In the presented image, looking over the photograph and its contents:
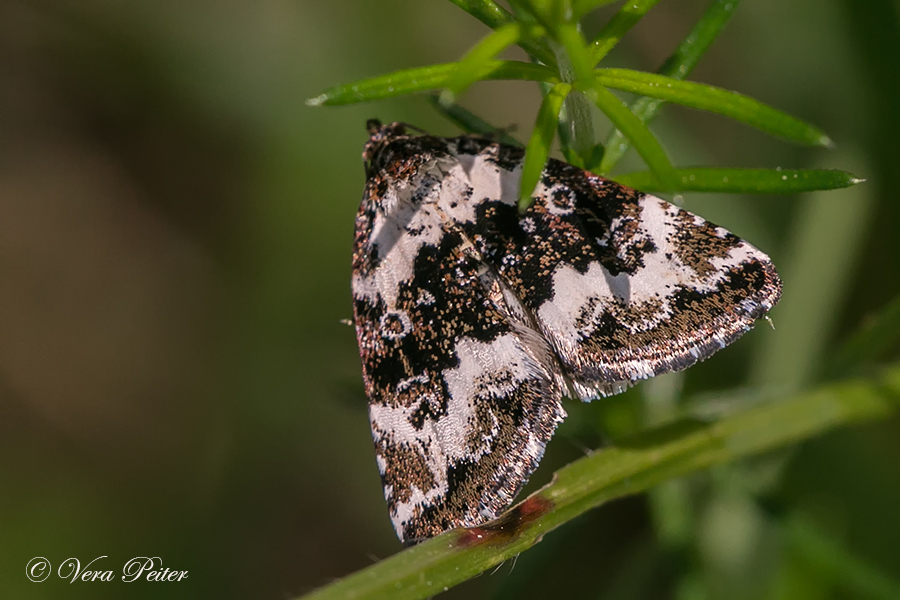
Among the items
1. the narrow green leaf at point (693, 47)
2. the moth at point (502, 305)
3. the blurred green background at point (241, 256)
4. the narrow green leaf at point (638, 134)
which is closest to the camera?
the narrow green leaf at point (638, 134)

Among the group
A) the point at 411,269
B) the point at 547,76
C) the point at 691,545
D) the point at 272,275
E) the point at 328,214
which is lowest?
the point at 691,545

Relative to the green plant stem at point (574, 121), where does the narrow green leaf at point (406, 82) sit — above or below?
above

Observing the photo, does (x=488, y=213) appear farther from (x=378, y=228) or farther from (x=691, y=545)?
(x=691, y=545)

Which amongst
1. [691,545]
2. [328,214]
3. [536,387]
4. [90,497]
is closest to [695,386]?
[691,545]

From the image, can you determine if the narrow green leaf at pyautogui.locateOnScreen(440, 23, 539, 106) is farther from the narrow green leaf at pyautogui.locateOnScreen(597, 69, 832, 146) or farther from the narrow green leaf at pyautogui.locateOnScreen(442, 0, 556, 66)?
the narrow green leaf at pyautogui.locateOnScreen(597, 69, 832, 146)

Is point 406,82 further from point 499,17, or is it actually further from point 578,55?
point 578,55

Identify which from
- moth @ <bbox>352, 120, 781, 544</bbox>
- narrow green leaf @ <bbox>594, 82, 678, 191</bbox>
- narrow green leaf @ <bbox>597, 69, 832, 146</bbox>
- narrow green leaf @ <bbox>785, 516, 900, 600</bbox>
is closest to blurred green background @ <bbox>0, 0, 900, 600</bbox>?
narrow green leaf @ <bbox>785, 516, 900, 600</bbox>

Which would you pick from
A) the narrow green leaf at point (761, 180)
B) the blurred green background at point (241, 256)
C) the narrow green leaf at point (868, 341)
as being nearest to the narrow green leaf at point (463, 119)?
the narrow green leaf at point (761, 180)

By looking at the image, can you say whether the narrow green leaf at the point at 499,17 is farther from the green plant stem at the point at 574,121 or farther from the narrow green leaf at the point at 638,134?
the narrow green leaf at the point at 638,134
